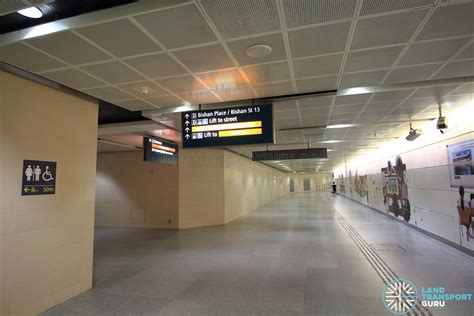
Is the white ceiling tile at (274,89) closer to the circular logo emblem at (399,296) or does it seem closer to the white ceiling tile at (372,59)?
the white ceiling tile at (372,59)

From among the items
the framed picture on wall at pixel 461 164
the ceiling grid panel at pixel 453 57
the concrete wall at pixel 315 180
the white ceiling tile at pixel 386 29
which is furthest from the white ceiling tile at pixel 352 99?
the concrete wall at pixel 315 180

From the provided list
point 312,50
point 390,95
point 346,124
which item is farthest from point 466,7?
point 346,124

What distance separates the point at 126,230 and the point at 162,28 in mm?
8456

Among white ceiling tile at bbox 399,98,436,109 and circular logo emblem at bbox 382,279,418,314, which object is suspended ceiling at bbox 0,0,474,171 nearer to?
white ceiling tile at bbox 399,98,436,109

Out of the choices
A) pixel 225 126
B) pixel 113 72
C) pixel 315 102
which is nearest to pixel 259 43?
pixel 225 126

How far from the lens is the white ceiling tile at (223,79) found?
3.26 m

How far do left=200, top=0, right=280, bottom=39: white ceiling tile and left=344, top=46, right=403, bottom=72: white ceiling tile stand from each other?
1105 mm

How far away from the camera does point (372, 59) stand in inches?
116

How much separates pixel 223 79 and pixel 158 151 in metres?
4.18

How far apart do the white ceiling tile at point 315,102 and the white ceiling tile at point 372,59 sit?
1093mm

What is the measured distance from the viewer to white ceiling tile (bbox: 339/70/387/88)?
10.9 ft

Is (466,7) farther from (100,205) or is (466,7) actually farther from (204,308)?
(100,205)

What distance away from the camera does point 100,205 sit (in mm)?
10102

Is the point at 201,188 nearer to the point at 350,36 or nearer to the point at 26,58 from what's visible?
the point at 26,58
